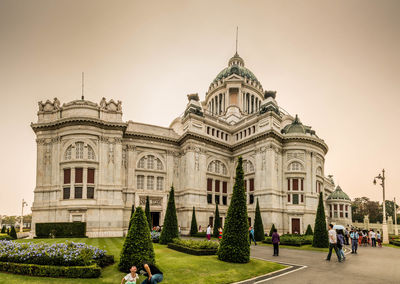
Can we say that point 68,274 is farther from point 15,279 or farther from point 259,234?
point 259,234

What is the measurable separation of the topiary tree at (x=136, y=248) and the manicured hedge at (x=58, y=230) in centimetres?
2449

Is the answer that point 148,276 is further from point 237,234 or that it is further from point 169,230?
point 169,230

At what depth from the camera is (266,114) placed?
49.4 meters

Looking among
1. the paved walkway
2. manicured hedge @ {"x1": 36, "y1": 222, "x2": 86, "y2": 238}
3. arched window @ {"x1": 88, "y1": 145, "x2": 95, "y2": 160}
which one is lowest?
manicured hedge @ {"x1": 36, "y1": 222, "x2": 86, "y2": 238}

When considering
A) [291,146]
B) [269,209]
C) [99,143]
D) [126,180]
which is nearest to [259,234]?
[269,209]

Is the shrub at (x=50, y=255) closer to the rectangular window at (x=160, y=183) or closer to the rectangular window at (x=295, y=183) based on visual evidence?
the rectangular window at (x=160, y=183)

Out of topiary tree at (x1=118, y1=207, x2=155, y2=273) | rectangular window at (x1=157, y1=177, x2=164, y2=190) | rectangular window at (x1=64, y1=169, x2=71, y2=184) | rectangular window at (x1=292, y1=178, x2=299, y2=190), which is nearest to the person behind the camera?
topiary tree at (x1=118, y1=207, x2=155, y2=273)

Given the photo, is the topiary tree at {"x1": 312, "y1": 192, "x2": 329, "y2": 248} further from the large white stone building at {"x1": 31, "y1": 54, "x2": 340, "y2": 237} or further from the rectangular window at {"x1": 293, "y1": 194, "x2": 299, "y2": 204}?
the rectangular window at {"x1": 293, "y1": 194, "x2": 299, "y2": 204}

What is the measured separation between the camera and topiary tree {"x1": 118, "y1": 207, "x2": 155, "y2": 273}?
50.6 ft

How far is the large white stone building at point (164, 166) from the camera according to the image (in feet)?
136

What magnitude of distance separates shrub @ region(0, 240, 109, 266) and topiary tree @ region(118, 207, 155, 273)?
5.85 ft

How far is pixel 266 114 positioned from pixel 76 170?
31.6 meters

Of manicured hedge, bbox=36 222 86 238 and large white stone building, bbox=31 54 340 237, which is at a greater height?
large white stone building, bbox=31 54 340 237

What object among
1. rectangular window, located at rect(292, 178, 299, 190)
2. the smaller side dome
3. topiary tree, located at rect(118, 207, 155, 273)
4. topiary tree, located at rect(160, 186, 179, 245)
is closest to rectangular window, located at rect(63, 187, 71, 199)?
topiary tree, located at rect(160, 186, 179, 245)
